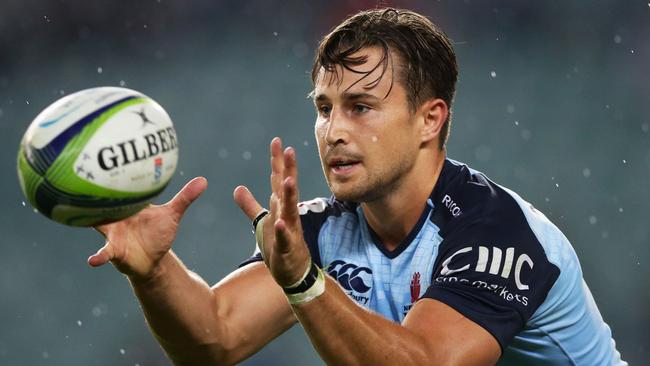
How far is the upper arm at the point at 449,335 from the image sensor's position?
12.3ft

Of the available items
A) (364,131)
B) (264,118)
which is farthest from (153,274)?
(264,118)

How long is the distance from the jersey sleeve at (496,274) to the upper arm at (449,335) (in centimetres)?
3

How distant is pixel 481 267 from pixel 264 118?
5271 mm

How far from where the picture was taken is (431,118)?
468cm

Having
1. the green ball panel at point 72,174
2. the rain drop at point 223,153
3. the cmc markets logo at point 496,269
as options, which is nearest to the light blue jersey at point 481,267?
the cmc markets logo at point 496,269

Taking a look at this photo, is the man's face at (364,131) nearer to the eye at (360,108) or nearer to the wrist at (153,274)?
the eye at (360,108)

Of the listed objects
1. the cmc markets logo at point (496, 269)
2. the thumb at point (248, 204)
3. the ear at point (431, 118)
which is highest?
the ear at point (431, 118)

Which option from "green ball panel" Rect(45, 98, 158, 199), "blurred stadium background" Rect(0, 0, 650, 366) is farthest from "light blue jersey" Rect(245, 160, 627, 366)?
"blurred stadium background" Rect(0, 0, 650, 366)

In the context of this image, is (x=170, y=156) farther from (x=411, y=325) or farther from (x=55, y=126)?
(x=411, y=325)

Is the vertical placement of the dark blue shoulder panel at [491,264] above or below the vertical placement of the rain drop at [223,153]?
above

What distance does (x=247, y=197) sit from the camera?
3801 mm

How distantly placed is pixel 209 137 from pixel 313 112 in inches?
39.8

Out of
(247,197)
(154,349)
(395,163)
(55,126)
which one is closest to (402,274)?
(395,163)

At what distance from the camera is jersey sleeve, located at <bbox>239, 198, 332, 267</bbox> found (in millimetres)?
4824
